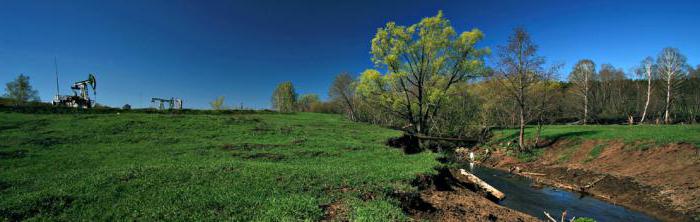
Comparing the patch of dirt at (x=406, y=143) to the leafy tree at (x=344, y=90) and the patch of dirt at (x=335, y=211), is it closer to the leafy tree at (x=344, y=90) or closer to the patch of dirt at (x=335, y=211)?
the patch of dirt at (x=335, y=211)

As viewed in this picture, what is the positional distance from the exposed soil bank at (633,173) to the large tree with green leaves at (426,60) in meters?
7.89

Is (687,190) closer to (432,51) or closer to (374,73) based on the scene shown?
(432,51)

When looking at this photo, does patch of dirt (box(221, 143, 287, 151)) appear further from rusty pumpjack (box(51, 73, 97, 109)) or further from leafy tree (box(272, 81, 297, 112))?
leafy tree (box(272, 81, 297, 112))

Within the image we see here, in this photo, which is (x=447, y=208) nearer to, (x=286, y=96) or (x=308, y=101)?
(x=286, y=96)

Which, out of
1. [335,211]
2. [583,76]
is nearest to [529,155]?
[335,211]

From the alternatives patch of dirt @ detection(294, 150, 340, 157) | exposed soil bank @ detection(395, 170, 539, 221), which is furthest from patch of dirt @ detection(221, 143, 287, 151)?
exposed soil bank @ detection(395, 170, 539, 221)

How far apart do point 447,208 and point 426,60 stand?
17.7m

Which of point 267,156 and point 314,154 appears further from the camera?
point 314,154

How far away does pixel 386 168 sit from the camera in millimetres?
10891

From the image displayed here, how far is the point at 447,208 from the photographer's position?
8.16 meters

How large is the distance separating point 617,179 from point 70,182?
2189cm

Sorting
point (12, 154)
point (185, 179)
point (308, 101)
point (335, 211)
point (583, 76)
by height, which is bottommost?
point (335, 211)

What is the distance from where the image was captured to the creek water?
36.1 feet

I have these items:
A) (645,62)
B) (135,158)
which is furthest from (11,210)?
(645,62)
